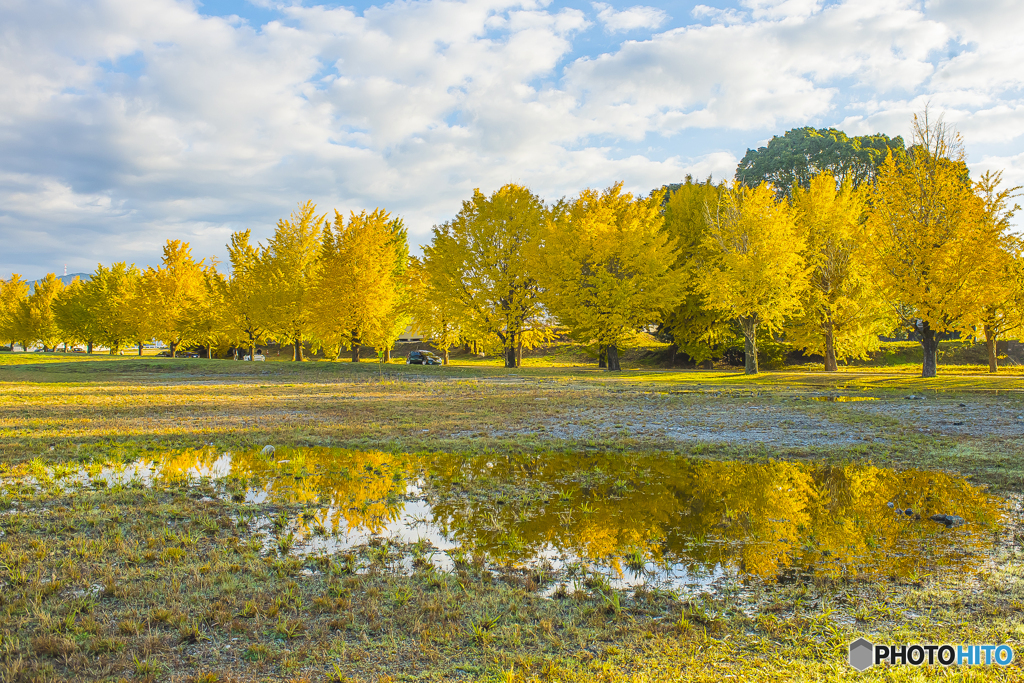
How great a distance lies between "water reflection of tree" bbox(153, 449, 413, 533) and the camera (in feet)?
18.6

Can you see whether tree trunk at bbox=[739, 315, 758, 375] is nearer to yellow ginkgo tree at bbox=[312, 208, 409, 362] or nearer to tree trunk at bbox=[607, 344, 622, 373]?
tree trunk at bbox=[607, 344, 622, 373]

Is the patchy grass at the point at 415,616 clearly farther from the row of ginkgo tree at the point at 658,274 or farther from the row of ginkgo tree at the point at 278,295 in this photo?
the row of ginkgo tree at the point at 278,295

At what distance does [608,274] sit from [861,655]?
25608 mm

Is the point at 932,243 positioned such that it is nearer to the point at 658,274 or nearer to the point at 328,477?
the point at 658,274

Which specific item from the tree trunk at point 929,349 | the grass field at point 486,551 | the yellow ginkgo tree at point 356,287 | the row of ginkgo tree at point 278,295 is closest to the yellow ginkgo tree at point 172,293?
the row of ginkgo tree at point 278,295

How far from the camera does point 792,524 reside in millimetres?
5254

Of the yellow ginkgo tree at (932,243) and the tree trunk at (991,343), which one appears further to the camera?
the tree trunk at (991,343)

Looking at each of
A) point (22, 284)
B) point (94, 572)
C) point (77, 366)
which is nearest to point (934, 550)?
point (94, 572)

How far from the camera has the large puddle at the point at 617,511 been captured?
4.39m

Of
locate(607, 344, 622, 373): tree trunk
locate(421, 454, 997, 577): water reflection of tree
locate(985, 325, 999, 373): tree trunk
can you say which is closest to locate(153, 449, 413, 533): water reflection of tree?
locate(421, 454, 997, 577): water reflection of tree

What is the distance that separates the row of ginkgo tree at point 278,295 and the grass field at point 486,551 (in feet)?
72.0

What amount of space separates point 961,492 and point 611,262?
23.2m

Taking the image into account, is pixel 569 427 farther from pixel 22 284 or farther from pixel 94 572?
pixel 22 284

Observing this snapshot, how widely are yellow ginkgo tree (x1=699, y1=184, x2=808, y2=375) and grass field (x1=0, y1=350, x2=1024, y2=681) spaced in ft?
52.0
